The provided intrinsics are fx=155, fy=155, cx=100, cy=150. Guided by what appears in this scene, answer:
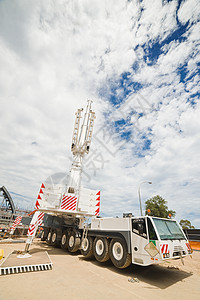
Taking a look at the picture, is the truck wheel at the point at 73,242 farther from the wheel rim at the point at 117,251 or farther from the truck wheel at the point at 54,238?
the wheel rim at the point at 117,251

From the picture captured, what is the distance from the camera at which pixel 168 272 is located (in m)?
6.55

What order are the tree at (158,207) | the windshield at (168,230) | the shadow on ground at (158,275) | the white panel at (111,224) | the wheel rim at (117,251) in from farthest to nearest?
the tree at (158,207) < the white panel at (111,224) < the wheel rim at (117,251) < the windshield at (168,230) < the shadow on ground at (158,275)

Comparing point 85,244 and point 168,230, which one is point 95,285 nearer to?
point 168,230

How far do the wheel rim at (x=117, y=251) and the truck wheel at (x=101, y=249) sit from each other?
1.45 feet

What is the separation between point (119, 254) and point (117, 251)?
7.9 inches

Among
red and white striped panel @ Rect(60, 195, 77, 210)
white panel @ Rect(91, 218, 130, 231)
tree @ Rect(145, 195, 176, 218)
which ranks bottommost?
white panel @ Rect(91, 218, 130, 231)

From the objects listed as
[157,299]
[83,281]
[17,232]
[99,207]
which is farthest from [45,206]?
[17,232]

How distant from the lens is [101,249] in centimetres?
747

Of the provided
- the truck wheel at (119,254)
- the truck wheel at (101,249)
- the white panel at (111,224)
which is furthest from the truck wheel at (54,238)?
the truck wheel at (119,254)

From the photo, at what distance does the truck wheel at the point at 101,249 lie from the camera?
22.6ft

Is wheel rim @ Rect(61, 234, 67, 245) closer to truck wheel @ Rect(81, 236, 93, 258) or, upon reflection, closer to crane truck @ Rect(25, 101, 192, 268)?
crane truck @ Rect(25, 101, 192, 268)

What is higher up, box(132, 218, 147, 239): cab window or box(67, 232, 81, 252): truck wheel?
box(132, 218, 147, 239): cab window

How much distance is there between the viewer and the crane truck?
217 inches

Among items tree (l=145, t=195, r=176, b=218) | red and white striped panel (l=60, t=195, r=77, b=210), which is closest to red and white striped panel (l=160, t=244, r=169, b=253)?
red and white striped panel (l=60, t=195, r=77, b=210)
